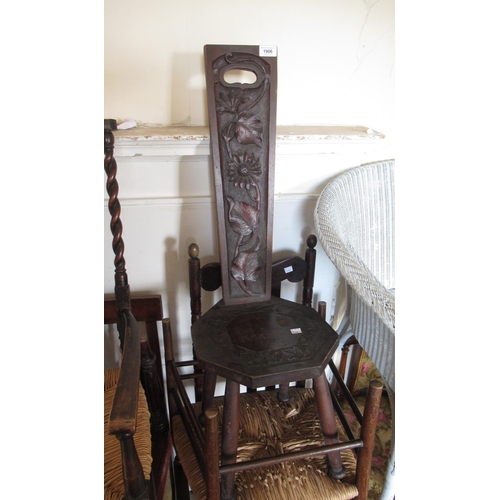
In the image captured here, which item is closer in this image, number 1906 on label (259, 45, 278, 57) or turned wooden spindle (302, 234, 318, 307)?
number 1906 on label (259, 45, 278, 57)

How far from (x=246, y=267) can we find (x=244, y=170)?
21 centimetres

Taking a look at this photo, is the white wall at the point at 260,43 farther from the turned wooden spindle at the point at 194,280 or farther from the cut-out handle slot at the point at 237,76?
the turned wooden spindle at the point at 194,280

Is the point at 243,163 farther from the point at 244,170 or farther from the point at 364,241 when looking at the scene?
the point at 364,241

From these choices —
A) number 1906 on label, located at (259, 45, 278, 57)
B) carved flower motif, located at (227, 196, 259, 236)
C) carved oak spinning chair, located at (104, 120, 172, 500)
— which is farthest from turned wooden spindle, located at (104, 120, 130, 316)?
number 1906 on label, located at (259, 45, 278, 57)

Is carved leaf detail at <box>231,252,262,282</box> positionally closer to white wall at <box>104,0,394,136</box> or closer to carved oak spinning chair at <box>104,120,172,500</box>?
carved oak spinning chair at <box>104,120,172,500</box>

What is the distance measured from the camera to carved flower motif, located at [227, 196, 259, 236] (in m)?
0.85

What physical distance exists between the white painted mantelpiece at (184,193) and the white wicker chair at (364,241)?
75 millimetres

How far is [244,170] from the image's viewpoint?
0.83 m

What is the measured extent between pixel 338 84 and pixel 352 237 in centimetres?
38
